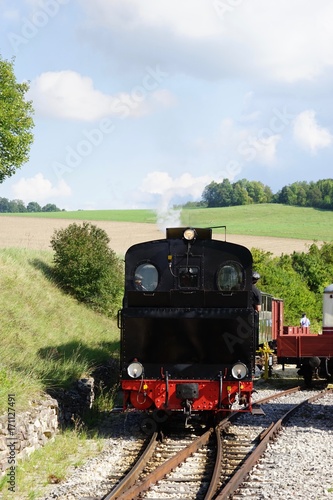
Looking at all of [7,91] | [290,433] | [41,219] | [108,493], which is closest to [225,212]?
[41,219]

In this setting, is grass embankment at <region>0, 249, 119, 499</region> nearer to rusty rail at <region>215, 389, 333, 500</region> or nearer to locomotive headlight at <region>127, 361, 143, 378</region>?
locomotive headlight at <region>127, 361, 143, 378</region>

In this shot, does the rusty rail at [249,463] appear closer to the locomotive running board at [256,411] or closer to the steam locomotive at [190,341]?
the locomotive running board at [256,411]

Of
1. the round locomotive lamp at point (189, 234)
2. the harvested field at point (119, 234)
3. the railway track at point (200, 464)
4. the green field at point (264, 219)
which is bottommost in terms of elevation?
the railway track at point (200, 464)

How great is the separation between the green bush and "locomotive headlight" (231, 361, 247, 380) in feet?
49.3

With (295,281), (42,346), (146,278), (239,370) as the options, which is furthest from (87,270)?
(295,281)

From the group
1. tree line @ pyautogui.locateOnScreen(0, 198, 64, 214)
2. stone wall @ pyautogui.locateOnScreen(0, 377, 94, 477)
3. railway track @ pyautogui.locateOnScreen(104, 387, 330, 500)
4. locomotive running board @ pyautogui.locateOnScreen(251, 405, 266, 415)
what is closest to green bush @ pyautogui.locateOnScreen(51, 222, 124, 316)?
stone wall @ pyautogui.locateOnScreen(0, 377, 94, 477)

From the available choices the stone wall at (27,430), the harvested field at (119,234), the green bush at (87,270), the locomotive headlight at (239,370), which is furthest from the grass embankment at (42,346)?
the harvested field at (119,234)

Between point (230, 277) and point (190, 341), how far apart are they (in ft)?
4.16

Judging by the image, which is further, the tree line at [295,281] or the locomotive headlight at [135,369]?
the tree line at [295,281]

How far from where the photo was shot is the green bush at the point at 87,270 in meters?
26.5

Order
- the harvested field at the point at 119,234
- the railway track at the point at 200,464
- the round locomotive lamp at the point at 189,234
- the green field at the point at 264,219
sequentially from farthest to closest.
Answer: the green field at the point at 264,219, the harvested field at the point at 119,234, the round locomotive lamp at the point at 189,234, the railway track at the point at 200,464

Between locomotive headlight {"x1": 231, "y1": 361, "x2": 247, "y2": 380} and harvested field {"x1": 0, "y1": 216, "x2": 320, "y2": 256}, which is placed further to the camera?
harvested field {"x1": 0, "y1": 216, "x2": 320, "y2": 256}

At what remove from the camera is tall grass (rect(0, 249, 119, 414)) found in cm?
1305

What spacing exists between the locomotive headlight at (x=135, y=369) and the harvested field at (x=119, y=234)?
3096cm
